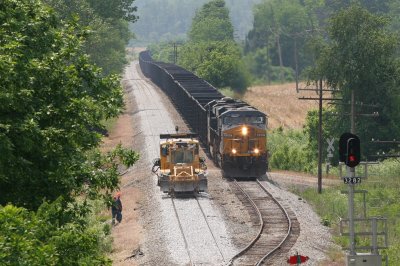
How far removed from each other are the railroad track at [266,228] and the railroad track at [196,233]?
95 cm

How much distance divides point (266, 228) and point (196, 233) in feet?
10.3

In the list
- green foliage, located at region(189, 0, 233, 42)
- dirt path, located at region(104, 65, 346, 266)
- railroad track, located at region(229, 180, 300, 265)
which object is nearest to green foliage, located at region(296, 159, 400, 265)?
dirt path, located at region(104, 65, 346, 266)

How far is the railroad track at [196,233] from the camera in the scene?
30106 mm

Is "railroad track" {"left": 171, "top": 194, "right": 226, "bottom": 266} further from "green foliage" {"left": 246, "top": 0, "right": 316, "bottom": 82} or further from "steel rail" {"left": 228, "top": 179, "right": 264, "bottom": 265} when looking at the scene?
"green foliage" {"left": 246, "top": 0, "right": 316, "bottom": 82}

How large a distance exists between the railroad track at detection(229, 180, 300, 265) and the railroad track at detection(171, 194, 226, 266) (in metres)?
0.95

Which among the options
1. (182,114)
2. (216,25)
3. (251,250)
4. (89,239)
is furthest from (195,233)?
(216,25)

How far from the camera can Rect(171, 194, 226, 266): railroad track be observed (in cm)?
3011

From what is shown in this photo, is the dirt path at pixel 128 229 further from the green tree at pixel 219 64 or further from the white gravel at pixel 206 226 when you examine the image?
the green tree at pixel 219 64

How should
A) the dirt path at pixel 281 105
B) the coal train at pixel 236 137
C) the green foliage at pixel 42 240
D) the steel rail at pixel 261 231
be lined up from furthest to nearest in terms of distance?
the dirt path at pixel 281 105
the coal train at pixel 236 137
the steel rail at pixel 261 231
the green foliage at pixel 42 240

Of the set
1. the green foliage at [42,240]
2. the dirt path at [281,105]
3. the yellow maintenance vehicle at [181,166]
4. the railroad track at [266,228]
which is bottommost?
the dirt path at [281,105]

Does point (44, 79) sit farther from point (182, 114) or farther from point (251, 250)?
point (182, 114)

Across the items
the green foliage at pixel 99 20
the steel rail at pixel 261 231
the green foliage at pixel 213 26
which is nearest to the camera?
the steel rail at pixel 261 231

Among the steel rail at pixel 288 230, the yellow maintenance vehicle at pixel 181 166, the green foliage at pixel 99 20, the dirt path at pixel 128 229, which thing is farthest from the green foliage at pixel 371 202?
the green foliage at pixel 99 20

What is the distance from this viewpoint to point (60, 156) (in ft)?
68.0
